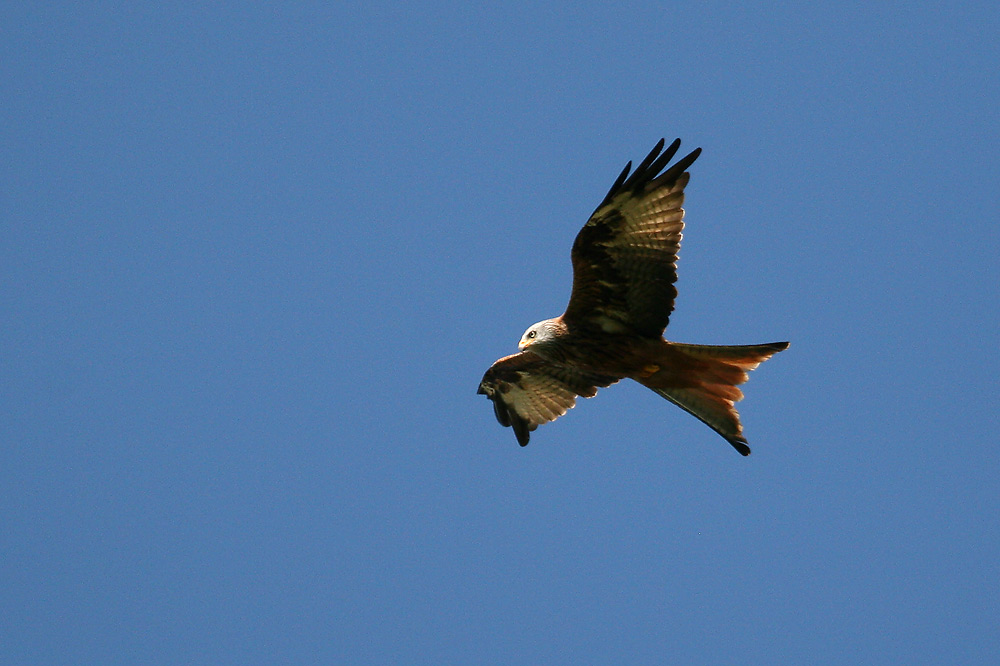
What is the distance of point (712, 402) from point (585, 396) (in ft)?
5.13

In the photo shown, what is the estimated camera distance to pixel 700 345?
25.1ft

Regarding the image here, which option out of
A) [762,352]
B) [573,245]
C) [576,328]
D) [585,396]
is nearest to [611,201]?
[573,245]

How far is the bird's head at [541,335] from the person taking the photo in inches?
310

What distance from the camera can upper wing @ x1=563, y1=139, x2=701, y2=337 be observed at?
744 cm

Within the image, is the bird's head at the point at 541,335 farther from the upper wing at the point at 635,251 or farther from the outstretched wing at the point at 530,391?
the outstretched wing at the point at 530,391

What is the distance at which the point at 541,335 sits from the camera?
789 centimetres

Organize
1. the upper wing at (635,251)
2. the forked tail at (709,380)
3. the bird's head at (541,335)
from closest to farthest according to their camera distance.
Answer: the upper wing at (635,251) → the forked tail at (709,380) → the bird's head at (541,335)

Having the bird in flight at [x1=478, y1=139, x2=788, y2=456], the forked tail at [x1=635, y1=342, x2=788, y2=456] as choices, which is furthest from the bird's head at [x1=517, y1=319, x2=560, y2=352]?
the forked tail at [x1=635, y1=342, x2=788, y2=456]

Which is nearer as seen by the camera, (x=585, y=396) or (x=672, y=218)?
(x=672, y=218)

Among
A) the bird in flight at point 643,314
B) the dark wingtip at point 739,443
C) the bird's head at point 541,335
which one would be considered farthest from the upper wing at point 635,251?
the dark wingtip at point 739,443

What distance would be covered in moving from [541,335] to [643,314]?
2.62 ft

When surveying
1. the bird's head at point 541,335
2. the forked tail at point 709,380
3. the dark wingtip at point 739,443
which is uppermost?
the bird's head at point 541,335

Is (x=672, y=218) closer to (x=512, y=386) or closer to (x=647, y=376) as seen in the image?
(x=647, y=376)

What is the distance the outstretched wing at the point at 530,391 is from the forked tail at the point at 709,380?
1.15 metres
